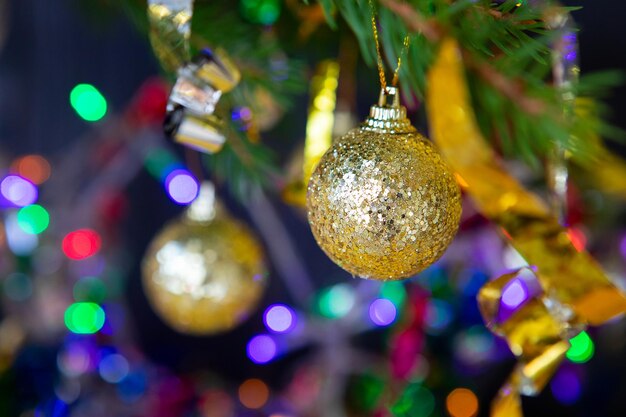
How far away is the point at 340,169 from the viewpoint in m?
0.32

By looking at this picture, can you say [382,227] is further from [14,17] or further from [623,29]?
[14,17]

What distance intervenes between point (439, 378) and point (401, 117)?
1.77 feet

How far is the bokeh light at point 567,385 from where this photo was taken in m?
0.86

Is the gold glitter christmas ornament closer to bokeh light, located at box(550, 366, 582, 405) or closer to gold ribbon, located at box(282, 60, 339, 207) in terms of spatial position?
gold ribbon, located at box(282, 60, 339, 207)

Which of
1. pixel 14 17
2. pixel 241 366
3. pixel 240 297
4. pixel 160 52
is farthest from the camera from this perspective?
pixel 241 366

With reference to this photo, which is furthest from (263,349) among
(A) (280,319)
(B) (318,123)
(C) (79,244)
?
(B) (318,123)

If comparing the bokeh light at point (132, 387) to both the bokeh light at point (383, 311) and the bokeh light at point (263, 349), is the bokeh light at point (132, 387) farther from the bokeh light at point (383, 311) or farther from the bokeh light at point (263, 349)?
the bokeh light at point (383, 311)

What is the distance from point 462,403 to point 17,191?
621 millimetres

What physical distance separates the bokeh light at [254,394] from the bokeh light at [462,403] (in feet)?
0.99

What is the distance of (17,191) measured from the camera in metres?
0.92

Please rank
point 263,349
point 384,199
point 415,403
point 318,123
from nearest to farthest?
point 384,199
point 318,123
point 415,403
point 263,349

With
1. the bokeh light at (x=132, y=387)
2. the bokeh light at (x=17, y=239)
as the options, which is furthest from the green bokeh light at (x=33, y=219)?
the bokeh light at (x=132, y=387)

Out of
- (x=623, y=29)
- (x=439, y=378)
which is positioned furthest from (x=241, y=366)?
(x=623, y=29)

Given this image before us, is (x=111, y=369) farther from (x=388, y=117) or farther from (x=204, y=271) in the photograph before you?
(x=388, y=117)
